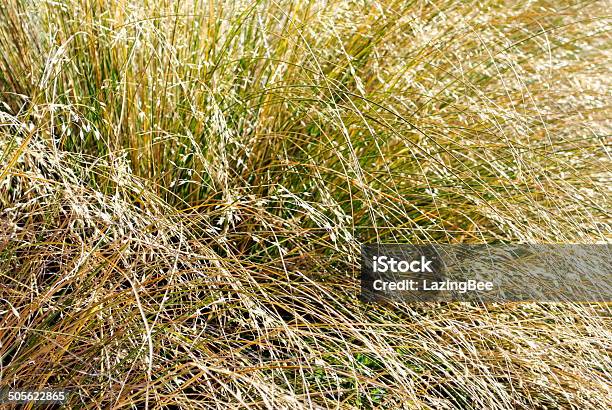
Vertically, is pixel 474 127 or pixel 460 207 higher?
pixel 474 127

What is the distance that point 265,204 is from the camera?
186cm

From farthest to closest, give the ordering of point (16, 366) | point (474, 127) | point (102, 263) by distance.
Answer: point (474, 127) < point (102, 263) < point (16, 366)

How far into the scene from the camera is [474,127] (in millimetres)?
1961

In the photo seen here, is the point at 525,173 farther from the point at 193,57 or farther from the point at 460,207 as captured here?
the point at 193,57

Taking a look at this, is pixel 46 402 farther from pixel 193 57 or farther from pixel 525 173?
pixel 525 173

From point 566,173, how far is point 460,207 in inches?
12.8

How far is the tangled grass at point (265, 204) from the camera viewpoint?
1.47 metres

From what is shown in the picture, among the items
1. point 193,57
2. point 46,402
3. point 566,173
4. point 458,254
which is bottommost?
point 46,402

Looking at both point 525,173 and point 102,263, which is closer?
point 102,263

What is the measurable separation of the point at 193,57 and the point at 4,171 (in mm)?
655

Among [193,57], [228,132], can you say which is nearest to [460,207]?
[228,132]

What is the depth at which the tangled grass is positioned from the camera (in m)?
1.47

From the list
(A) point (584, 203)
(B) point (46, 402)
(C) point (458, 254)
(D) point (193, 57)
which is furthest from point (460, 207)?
(B) point (46, 402)

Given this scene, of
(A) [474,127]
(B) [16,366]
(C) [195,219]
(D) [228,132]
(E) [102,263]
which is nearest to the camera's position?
(B) [16,366]
